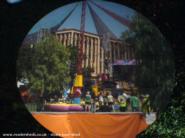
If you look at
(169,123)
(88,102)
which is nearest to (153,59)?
(88,102)

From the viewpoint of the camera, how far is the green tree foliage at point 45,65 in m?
5.25

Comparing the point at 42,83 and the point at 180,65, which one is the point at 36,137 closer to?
the point at 42,83

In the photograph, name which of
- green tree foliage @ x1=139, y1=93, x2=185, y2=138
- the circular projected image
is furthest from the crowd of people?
green tree foliage @ x1=139, y1=93, x2=185, y2=138

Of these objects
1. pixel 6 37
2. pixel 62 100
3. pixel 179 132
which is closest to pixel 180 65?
pixel 179 132

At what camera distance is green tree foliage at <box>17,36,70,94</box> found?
525 cm

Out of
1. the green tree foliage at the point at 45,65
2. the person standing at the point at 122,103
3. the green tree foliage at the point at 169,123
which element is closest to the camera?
the green tree foliage at the point at 45,65

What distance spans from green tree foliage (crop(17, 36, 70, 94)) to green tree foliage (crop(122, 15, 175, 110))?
683 millimetres

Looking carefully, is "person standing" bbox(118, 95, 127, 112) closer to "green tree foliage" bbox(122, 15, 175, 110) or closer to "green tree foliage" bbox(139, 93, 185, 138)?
"green tree foliage" bbox(122, 15, 175, 110)

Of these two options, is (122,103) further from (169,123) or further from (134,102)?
(169,123)

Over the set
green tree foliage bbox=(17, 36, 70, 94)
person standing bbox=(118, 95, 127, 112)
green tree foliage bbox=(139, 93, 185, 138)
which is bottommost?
green tree foliage bbox=(139, 93, 185, 138)

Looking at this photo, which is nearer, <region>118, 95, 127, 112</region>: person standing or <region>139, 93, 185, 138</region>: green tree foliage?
<region>118, 95, 127, 112</region>: person standing

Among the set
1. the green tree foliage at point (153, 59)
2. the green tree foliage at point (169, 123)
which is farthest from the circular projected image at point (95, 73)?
the green tree foliage at point (169, 123)

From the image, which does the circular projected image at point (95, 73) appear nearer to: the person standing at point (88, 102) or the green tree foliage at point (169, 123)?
the person standing at point (88, 102)

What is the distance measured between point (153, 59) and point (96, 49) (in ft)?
1.95
